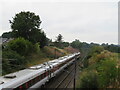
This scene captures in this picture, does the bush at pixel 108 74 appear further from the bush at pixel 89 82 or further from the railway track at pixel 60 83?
the railway track at pixel 60 83

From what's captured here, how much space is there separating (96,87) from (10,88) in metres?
5.28

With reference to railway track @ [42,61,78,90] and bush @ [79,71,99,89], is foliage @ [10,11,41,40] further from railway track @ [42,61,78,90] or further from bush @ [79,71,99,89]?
bush @ [79,71,99,89]

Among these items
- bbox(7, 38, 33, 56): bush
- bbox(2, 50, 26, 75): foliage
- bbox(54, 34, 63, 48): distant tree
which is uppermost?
bbox(54, 34, 63, 48): distant tree

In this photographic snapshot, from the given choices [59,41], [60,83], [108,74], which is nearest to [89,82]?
[108,74]

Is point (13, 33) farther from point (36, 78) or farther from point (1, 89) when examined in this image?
point (1, 89)

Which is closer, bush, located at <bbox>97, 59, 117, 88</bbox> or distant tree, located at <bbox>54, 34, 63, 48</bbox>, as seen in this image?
bush, located at <bbox>97, 59, 117, 88</bbox>

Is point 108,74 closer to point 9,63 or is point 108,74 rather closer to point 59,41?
point 9,63

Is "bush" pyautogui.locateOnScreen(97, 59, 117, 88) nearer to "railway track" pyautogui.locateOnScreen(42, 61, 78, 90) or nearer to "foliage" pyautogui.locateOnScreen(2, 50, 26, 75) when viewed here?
"railway track" pyautogui.locateOnScreen(42, 61, 78, 90)

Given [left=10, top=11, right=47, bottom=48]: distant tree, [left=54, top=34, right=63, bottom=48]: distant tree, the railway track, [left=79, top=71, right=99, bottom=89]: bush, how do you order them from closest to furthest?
1. [left=79, top=71, right=99, bottom=89]: bush
2. the railway track
3. [left=10, top=11, right=47, bottom=48]: distant tree
4. [left=54, top=34, right=63, bottom=48]: distant tree

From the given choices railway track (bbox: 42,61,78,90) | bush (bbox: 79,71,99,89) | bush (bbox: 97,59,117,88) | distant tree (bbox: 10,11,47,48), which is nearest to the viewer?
bush (bbox: 79,71,99,89)

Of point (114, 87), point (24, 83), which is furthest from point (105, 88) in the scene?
point (24, 83)

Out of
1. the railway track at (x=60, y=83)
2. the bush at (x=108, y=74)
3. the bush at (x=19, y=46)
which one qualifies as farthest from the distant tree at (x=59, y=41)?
the bush at (x=108, y=74)

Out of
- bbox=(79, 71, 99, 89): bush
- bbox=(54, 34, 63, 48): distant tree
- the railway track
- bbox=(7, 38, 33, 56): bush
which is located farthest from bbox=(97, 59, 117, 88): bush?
bbox=(54, 34, 63, 48): distant tree

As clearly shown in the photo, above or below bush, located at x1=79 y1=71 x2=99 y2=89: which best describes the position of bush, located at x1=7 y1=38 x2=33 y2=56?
above
